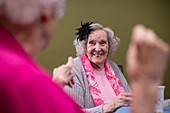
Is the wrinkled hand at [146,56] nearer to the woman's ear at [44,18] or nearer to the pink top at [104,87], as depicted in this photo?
the woman's ear at [44,18]

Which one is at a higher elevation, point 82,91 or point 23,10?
point 23,10

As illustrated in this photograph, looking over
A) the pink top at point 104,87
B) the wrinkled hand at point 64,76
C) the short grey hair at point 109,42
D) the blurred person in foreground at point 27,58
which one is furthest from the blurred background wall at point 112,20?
the blurred person in foreground at point 27,58

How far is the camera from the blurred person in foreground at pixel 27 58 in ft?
1.70

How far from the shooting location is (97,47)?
2.75 m

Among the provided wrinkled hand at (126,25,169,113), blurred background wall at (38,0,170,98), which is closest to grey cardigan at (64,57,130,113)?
blurred background wall at (38,0,170,98)

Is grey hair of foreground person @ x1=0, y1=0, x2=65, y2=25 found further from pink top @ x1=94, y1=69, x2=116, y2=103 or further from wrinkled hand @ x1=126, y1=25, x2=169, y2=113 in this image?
pink top @ x1=94, y1=69, x2=116, y2=103

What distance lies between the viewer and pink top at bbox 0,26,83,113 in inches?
20.2

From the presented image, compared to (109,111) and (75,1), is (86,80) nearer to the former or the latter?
(109,111)

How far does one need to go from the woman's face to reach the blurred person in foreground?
206cm

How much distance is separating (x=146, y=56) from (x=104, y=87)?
6.63ft

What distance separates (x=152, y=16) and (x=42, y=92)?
3772 millimetres

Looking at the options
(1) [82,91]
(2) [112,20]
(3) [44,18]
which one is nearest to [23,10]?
(3) [44,18]

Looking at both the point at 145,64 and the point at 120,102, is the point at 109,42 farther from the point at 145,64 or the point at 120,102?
the point at 145,64

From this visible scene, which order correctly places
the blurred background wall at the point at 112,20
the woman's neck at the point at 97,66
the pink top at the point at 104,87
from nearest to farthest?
the pink top at the point at 104,87 → the woman's neck at the point at 97,66 → the blurred background wall at the point at 112,20
